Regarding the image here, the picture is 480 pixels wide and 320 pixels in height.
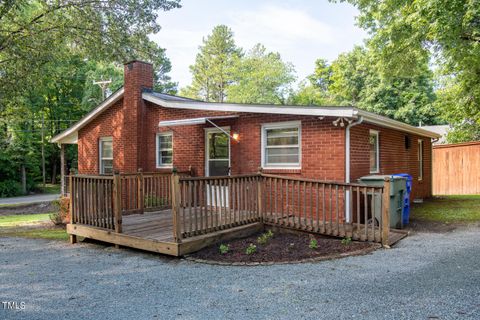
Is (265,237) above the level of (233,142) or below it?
below

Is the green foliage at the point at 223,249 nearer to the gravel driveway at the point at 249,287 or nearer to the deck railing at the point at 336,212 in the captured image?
the gravel driveway at the point at 249,287

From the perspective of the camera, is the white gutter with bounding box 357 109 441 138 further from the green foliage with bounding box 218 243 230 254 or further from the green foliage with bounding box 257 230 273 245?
the green foliage with bounding box 218 243 230 254

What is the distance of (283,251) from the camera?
6062 mm

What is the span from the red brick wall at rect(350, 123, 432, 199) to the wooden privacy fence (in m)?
3.05

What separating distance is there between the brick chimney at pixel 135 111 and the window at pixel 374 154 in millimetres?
7051

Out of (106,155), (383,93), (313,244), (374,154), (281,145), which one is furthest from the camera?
(383,93)

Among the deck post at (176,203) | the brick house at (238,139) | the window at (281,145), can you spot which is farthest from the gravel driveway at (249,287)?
the window at (281,145)

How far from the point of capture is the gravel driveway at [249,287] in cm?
365

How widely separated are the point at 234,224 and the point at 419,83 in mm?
28316

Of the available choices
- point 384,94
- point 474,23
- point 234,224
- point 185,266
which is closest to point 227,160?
point 234,224

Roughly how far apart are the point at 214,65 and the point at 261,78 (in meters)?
8.38

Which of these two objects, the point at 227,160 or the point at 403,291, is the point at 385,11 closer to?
the point at 227,160

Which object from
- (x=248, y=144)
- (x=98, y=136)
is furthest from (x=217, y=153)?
(x=98, y=136)

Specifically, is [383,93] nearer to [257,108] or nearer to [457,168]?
[457,168]
